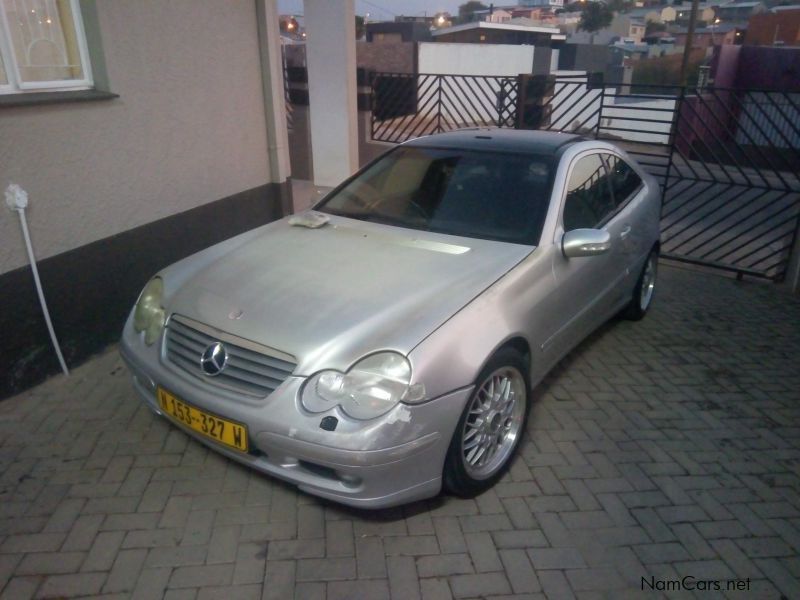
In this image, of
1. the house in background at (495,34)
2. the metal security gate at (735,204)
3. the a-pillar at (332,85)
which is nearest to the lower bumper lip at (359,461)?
the metal security gate at (735,204)

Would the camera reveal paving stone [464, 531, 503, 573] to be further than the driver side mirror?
No

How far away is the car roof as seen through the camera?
12.4 feet

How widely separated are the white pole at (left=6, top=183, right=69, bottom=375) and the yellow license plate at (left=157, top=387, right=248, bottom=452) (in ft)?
4.76

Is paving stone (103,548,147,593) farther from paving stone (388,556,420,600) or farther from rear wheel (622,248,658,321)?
rear wheel (622,248,658,321)

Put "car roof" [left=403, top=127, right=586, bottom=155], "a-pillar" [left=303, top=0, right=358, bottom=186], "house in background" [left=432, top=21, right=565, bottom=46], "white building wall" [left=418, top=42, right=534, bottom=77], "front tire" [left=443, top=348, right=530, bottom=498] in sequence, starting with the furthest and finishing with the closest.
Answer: "house in background" [left=432, top=21, right=565, bottom=46] → "white building wall" [left=418, top=42, right=534, bottom=77] → "a-pillar" [left=303, top=0, right=358, bottom=186] → "car roof" [left=403, top=127, right=586, bottom=155] → "front tire" [left=443, top=348, right=530, bottom=498]

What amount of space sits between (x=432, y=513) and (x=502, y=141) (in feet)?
7.68

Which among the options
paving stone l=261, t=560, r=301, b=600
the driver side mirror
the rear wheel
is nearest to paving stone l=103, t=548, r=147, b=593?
paving stone l=261, t=560, r=301, b=600

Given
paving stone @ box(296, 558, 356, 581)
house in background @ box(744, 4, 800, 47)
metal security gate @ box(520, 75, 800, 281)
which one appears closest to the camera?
paving stone @ box(296, 558, 356, 581)

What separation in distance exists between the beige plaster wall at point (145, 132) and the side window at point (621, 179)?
3.19 m

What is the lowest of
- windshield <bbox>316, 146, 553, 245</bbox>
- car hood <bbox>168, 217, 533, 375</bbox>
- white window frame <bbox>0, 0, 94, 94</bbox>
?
car hood <bbox>168, 217, 533, 375</bbox>

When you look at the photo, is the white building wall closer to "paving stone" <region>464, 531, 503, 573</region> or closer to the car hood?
the car hood

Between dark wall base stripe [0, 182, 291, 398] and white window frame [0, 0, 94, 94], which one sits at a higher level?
white window frame [0, 0, 94, 94]

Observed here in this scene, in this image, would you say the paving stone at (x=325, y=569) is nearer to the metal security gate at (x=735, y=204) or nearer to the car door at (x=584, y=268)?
the car door at (x=584, y=268)

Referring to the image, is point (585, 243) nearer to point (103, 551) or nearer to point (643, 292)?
point (643, 292)
